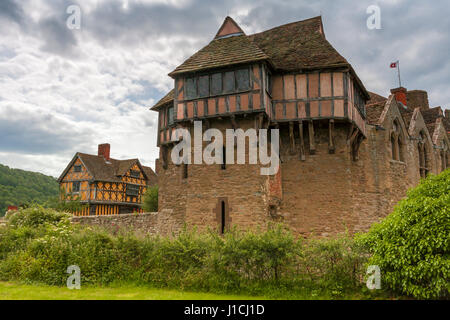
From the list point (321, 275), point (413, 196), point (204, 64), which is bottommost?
point (321, 275)

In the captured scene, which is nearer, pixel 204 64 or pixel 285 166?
pixel 204 64

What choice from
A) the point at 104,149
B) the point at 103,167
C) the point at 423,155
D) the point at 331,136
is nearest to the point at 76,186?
the point at 103,167

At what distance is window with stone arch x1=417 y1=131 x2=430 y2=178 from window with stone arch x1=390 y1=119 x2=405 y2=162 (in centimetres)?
357

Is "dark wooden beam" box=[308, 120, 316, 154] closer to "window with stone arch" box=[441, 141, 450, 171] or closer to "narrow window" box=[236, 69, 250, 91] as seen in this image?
"narrow window" box=[236, 69, 250, 91]

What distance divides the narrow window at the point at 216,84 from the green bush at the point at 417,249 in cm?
884

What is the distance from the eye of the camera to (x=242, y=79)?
15.5 metres

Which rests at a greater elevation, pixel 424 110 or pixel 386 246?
pixel 424 110

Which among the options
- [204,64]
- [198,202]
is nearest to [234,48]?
[204,64]

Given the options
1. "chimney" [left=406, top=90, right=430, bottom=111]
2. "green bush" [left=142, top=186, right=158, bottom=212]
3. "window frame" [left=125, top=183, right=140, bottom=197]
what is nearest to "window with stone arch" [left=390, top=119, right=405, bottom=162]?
"chimney" [left=406, top=90, right=430, bottom=111]

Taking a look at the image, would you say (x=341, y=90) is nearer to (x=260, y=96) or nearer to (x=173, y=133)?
(x=260, y=96)

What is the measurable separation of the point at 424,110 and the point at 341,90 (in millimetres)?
17709

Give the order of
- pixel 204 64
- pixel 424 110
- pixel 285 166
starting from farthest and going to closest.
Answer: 1. pixel 424 110
2. pixel 285 166
3. pixel 204 64

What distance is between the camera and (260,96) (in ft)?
49.5

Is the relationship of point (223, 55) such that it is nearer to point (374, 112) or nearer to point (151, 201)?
point (374, 112)
